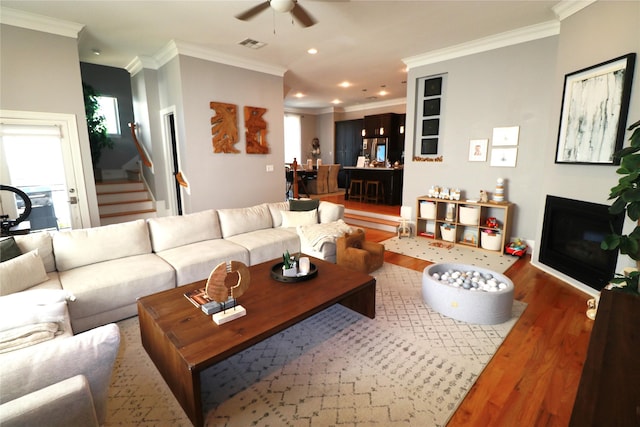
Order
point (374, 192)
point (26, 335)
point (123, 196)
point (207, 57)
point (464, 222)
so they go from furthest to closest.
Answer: point (374, 192) → point (123, 196) → point (464, 222) → point (207, 57) → point (26, 335)

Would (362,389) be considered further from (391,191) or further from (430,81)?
(391,191)

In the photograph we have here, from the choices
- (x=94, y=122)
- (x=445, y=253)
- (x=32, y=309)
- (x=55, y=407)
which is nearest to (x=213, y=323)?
(x=55, y=407)

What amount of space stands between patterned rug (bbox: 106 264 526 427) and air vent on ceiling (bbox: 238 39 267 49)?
3734 millimetres

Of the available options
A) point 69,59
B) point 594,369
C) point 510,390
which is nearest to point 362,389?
point 510,390

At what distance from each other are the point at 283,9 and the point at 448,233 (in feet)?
12.8

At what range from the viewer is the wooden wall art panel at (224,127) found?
468 cm

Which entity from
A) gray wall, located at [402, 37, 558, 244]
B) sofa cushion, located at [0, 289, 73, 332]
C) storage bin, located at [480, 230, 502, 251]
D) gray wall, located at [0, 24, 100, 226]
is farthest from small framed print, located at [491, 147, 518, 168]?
gray wall, located at [0, 24, 100, 226]

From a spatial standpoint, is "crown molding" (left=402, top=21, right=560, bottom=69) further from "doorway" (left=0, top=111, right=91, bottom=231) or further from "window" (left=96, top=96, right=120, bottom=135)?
"window" (left=96, top=96, right=120, bottom=135)

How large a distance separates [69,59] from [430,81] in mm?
5136

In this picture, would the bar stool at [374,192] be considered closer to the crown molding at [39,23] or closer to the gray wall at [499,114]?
the gray wall at [499,114]

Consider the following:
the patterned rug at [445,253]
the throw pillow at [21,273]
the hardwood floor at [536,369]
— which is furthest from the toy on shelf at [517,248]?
the throw pillow at [21,273]

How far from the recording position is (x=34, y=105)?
11.7ft

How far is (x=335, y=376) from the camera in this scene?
1934 mm

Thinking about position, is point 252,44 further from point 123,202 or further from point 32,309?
point 32,309
